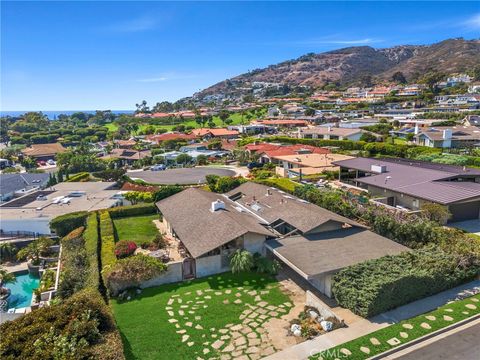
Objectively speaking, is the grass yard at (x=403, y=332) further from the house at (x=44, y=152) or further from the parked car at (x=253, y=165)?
the house at (x=44, y=152)

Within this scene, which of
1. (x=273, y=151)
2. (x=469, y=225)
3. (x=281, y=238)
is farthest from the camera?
(x=273, y=151)

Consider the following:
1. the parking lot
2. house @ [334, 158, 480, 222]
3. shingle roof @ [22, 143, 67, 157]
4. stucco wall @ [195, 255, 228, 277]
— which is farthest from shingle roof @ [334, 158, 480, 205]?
shingle roof @ [22, 143, 67, 157]

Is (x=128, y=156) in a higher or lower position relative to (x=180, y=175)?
higher

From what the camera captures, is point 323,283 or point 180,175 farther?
point 180,175

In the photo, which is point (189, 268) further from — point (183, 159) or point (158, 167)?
point (183, 159)

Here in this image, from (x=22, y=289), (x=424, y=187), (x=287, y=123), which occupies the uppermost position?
(x=287, y=123)

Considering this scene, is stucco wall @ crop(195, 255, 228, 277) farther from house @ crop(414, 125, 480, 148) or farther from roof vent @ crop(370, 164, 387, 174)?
house @ crop(414, 125, 480, 148)

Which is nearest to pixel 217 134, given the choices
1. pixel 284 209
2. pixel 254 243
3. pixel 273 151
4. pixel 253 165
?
pixel 273 151
